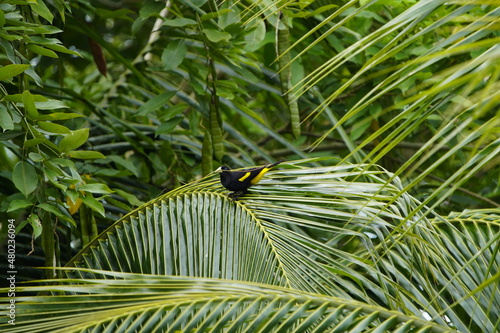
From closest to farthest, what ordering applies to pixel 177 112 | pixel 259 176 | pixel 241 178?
1. pixel 241 178
2. pixel 259 176
3. pixel 177 112

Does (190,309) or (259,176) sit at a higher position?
(259,176)

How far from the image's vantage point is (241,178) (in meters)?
2.11

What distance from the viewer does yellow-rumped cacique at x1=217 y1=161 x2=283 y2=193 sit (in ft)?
6.94

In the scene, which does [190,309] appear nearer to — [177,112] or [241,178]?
[241,178]

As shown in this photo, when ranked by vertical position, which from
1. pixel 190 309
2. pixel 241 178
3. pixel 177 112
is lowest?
pixel 190 309

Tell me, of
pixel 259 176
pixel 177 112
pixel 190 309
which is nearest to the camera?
pixel 190 309

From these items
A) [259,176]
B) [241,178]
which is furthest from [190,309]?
[259,176]

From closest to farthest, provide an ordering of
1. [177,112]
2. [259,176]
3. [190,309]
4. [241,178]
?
[190,309]
[241,178]
[259,176]
[177,112]

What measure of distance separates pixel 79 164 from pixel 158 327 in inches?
66.4

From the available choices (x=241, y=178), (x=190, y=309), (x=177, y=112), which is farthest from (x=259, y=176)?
(x=190, y=309)

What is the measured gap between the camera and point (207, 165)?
2.60 metres

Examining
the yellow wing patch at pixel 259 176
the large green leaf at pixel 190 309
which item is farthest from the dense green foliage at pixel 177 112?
the large green leaf at pixel 190 309

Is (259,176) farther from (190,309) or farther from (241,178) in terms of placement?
(190,309)

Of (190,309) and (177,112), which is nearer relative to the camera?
(190,309)
